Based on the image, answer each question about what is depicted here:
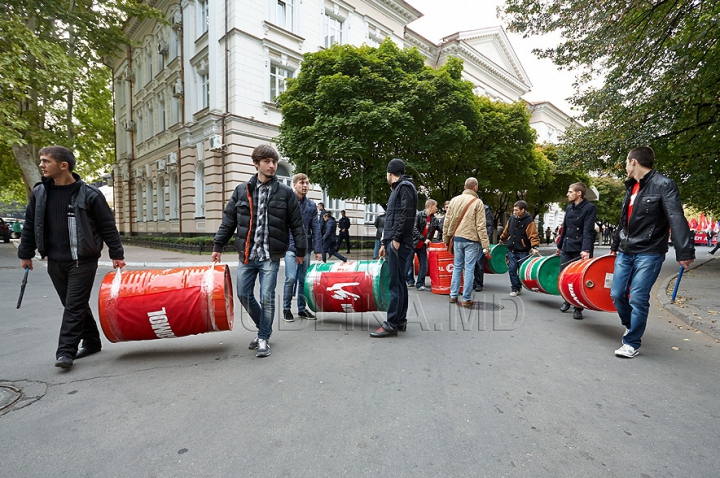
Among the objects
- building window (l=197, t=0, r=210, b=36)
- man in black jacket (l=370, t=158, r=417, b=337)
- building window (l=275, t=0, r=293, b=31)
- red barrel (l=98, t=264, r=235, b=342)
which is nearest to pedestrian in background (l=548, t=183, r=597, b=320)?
man in black jacket (l=370, t=158, r=417, b=337)

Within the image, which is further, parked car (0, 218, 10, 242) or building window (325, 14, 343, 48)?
parked car (0, 218, 10, 242)

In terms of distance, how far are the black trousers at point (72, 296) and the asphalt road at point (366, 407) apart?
0.26 m

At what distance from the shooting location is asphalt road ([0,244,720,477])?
209 cm

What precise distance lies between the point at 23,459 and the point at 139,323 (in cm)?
145

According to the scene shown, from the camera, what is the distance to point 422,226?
7883 millimetres

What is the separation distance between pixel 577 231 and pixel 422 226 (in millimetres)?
2970

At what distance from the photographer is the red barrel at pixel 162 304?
11.3 ft

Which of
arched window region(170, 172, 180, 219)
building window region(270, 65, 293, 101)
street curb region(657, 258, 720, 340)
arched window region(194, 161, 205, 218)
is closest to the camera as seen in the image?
street curb region(657, 258, 720, 340)

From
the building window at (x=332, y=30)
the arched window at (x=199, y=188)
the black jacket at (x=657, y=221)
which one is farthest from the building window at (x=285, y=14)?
the black jacket at (x=657, y=221)

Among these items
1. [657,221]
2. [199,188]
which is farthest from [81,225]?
[199,188]

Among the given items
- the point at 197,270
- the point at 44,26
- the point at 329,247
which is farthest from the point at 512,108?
the point at 44,26

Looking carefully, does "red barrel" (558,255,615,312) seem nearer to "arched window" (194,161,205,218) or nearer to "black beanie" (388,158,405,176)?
"black beanie" (388,158,405,176)

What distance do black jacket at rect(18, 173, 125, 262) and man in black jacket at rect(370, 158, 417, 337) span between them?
284 cm

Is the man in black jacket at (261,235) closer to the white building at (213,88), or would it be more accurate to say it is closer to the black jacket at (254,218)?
the black jacket at (254,218)
